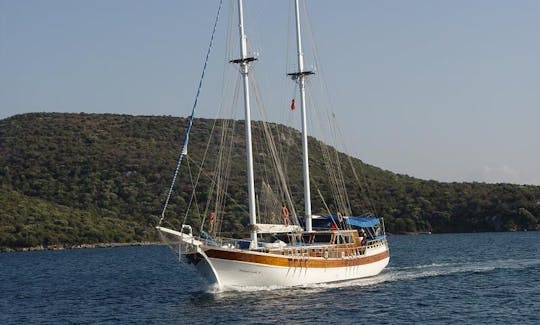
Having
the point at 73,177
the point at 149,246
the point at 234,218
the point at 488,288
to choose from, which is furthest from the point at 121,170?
the point at 488,288

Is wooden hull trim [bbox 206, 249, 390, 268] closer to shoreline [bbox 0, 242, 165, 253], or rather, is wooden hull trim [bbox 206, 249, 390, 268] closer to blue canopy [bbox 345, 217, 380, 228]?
blue canopy [bbox 345, 217, 380, 228]

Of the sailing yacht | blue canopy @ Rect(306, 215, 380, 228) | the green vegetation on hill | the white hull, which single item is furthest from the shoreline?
the white hull

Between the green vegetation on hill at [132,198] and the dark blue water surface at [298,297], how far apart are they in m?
58.2

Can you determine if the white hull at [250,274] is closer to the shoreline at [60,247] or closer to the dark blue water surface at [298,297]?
the dark blue water surface at [298,297]

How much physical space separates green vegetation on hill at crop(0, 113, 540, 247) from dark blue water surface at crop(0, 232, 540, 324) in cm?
5815

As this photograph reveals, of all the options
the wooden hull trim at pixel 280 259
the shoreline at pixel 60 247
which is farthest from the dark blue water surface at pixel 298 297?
the shoreline at pixel 60 247

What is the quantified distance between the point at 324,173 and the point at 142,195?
40469 mm

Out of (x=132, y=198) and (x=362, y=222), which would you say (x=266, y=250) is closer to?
(x=362, y=222)

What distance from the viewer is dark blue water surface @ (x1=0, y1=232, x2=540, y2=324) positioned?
45031 mm

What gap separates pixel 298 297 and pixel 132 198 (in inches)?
4258

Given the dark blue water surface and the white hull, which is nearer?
the dark blue water surface

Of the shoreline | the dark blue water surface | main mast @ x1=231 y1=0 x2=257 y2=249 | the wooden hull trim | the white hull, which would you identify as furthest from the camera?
the shoreline

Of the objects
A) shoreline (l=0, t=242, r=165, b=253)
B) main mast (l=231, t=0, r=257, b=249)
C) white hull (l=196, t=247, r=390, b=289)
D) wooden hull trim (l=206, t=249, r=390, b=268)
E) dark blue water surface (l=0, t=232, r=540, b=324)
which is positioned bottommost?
A: dark blue water surface (l=0, t=232, r=540, b=324)

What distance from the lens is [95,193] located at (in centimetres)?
15838
